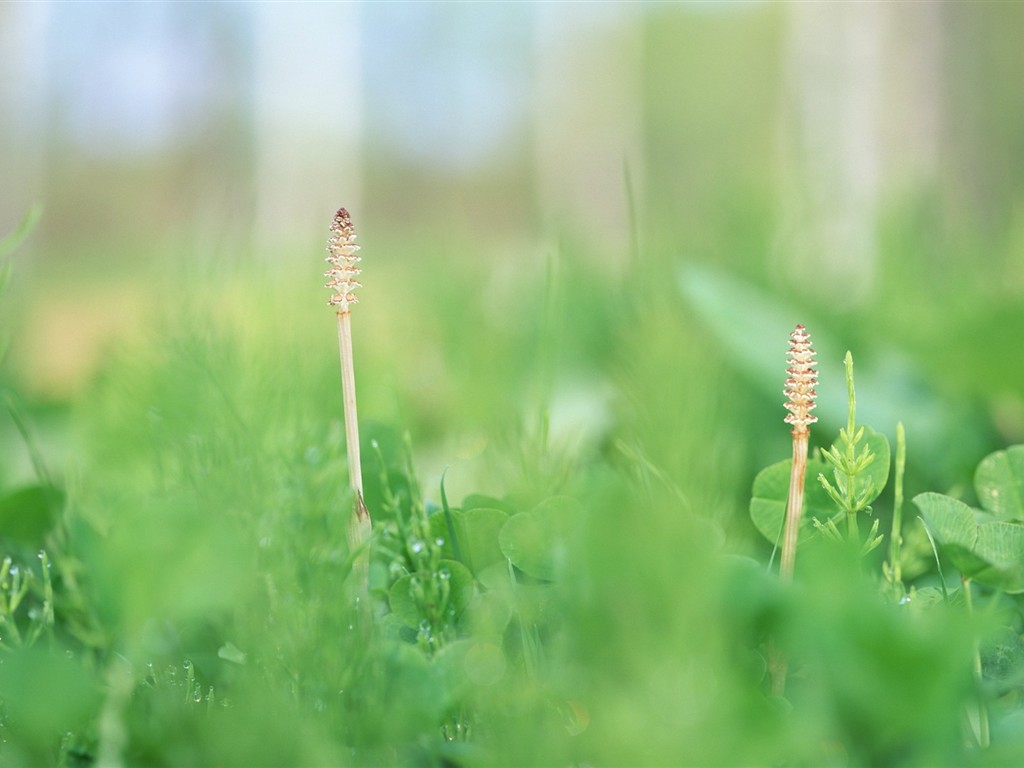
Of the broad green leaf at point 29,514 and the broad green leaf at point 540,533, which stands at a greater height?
the broad green leaf at point 540,533

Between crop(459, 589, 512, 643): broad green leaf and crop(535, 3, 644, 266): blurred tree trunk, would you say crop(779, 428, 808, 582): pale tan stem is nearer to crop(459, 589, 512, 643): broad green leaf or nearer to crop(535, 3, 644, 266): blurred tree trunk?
crop(459, 589, 512, 643): broad green leaf

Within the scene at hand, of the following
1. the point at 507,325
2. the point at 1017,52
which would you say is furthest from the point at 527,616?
the point at 1017,52

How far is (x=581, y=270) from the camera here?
3.35 ft

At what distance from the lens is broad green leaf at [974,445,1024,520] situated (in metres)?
0.24

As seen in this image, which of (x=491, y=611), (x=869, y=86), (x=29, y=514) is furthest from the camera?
(x=869, y=86)

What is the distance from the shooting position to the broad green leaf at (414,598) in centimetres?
21

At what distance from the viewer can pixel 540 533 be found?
0.65ft

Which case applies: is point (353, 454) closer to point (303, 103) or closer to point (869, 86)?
point (869, 86)

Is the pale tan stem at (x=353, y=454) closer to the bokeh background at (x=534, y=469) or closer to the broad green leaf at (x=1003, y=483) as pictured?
the bokeh background at (x=534, y=469)

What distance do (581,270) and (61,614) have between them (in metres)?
0.81

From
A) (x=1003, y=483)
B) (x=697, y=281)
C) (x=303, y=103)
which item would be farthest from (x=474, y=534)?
(x=303, y=103)

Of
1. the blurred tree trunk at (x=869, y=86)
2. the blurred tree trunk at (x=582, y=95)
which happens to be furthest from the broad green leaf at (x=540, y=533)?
the blurred tree trunk at (x=582, y=95)

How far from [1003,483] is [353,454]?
0.16 m

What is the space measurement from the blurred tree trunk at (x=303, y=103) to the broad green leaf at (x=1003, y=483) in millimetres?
8061
